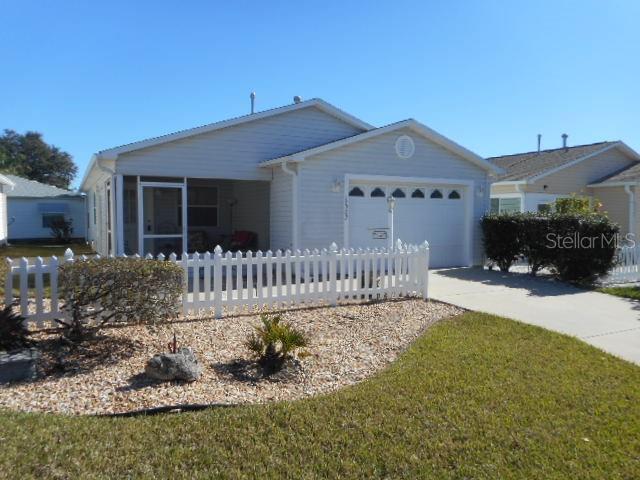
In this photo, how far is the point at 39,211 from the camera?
2841 cm

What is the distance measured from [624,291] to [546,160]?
1162 centimetres

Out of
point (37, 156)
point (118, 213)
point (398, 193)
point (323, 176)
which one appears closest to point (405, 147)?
point (398, 193)

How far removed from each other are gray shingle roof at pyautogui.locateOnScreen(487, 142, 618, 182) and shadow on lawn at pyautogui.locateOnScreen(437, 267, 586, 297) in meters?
6.36

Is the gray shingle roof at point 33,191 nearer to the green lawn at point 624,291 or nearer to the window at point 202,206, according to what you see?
the window at point 202,206

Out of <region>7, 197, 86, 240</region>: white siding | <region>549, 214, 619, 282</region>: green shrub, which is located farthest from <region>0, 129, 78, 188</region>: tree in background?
<region>549, 214, 619, 282</region>: green shrub

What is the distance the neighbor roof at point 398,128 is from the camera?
12.0 metres

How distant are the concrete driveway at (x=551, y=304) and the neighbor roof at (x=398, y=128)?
11.5 feet

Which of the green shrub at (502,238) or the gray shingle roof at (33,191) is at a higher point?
the gray shingle roof at (33,191)

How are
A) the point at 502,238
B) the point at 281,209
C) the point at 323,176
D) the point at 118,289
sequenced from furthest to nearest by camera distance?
the point at 502,238, the point at 281,209, the point at 323,176, the point at 118,289

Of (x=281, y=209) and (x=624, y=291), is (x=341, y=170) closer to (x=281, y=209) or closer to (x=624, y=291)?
(x=281, y=209)

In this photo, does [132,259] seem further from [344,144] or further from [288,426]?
[344,144]

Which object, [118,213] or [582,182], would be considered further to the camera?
[582,182]

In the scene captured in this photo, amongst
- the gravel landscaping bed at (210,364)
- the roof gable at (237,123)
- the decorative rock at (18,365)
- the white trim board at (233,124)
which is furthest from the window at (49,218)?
the decorative rock at (18,365)

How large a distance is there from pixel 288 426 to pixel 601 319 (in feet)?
21.2
